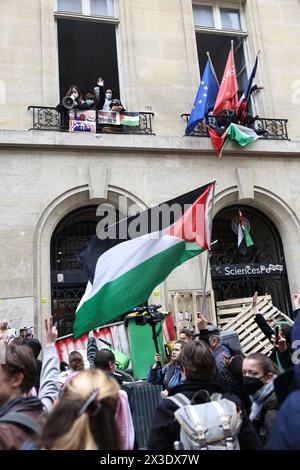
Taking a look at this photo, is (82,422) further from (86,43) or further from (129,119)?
(86,43)

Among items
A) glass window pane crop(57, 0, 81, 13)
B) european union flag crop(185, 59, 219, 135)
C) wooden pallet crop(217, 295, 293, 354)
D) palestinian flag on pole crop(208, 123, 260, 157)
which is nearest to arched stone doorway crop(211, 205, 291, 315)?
wooden pallet crop(217, 295, 293, 354)

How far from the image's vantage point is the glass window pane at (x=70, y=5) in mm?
12109

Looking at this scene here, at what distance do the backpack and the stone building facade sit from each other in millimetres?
7543

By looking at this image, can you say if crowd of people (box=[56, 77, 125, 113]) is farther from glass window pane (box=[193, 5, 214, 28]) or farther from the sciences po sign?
the sciences po sign

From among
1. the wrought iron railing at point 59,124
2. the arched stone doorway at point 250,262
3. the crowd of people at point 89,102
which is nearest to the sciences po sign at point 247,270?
the arched stone doorway at point 250,262

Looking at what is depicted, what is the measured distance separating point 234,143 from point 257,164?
0.87 meters

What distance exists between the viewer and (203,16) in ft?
43.4

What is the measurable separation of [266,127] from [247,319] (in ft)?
17.8

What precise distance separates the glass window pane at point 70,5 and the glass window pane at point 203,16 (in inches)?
134

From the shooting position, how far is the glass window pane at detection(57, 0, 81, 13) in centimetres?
1211

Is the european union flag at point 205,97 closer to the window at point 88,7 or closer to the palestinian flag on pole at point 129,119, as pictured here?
the palestinian flag on pole at point 129,119

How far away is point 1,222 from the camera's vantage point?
32.7ft

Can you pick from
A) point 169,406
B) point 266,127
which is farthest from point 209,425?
point 266,127

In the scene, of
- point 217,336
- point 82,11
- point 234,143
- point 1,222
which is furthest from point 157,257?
point 82,11
